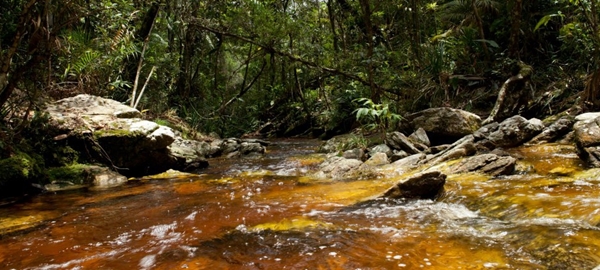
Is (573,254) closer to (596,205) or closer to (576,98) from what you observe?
(596,205)

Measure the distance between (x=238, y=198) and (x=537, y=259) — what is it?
3.15 m

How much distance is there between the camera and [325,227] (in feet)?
10.2

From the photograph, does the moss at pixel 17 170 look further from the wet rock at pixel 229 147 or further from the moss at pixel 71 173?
the wet rock at pixel 229 147

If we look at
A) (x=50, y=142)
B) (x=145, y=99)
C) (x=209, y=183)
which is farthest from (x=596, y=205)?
(x=145, y=99)

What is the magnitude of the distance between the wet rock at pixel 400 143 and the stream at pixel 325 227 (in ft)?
7.15

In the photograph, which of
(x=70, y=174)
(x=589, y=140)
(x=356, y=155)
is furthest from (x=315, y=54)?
(x=589, y=140)

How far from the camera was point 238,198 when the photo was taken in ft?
14.8

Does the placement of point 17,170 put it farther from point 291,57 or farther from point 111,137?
point 291,57

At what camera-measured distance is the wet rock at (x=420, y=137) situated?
7499mm

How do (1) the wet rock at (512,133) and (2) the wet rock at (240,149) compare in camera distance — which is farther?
(2) the wet rock at (240,149)

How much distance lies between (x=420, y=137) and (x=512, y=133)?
69.4 inches

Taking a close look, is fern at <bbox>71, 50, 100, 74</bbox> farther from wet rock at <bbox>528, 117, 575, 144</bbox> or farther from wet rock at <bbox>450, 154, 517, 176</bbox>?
wet rock at <bbox>528, 117, 575, 144</bbox>

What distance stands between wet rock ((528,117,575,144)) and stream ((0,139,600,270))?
1.35 meters

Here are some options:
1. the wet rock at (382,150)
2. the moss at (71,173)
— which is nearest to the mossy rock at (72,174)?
the moss at (71,173)
